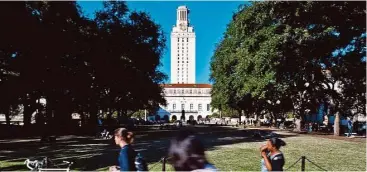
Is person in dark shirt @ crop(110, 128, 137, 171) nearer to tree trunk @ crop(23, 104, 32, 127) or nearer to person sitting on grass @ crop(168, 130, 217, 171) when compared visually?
person sitting on grass @ crop(168, 130, 217, 171)

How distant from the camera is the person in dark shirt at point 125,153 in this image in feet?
20.0

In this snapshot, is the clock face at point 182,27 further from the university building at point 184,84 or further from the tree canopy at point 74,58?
the tree canopy at point 74,58

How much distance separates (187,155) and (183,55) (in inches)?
6426

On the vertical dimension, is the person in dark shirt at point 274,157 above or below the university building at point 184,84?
below

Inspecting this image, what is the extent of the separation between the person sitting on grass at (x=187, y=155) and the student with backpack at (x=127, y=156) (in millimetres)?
2571

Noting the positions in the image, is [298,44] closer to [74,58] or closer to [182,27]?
[74,58]

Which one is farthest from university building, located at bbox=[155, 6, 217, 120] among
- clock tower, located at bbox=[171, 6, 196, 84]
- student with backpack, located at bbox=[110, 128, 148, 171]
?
student with backpack, located at bbox=[110, 128, 148, 171]

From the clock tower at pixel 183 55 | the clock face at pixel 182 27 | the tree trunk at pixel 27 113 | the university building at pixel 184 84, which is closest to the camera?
the tree trunk at pixel 27 113

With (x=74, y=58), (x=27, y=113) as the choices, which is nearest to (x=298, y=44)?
(x=74, y=58)

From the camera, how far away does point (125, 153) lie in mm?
6145

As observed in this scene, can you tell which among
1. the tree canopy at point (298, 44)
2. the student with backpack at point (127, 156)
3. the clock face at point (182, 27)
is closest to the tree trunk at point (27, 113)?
the tree canopy at point (298, 44)

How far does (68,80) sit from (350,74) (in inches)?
787

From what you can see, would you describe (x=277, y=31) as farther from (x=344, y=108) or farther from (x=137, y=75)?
(x=137, y=75)

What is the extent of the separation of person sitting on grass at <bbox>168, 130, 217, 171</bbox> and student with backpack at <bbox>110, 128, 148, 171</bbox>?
101 inches
